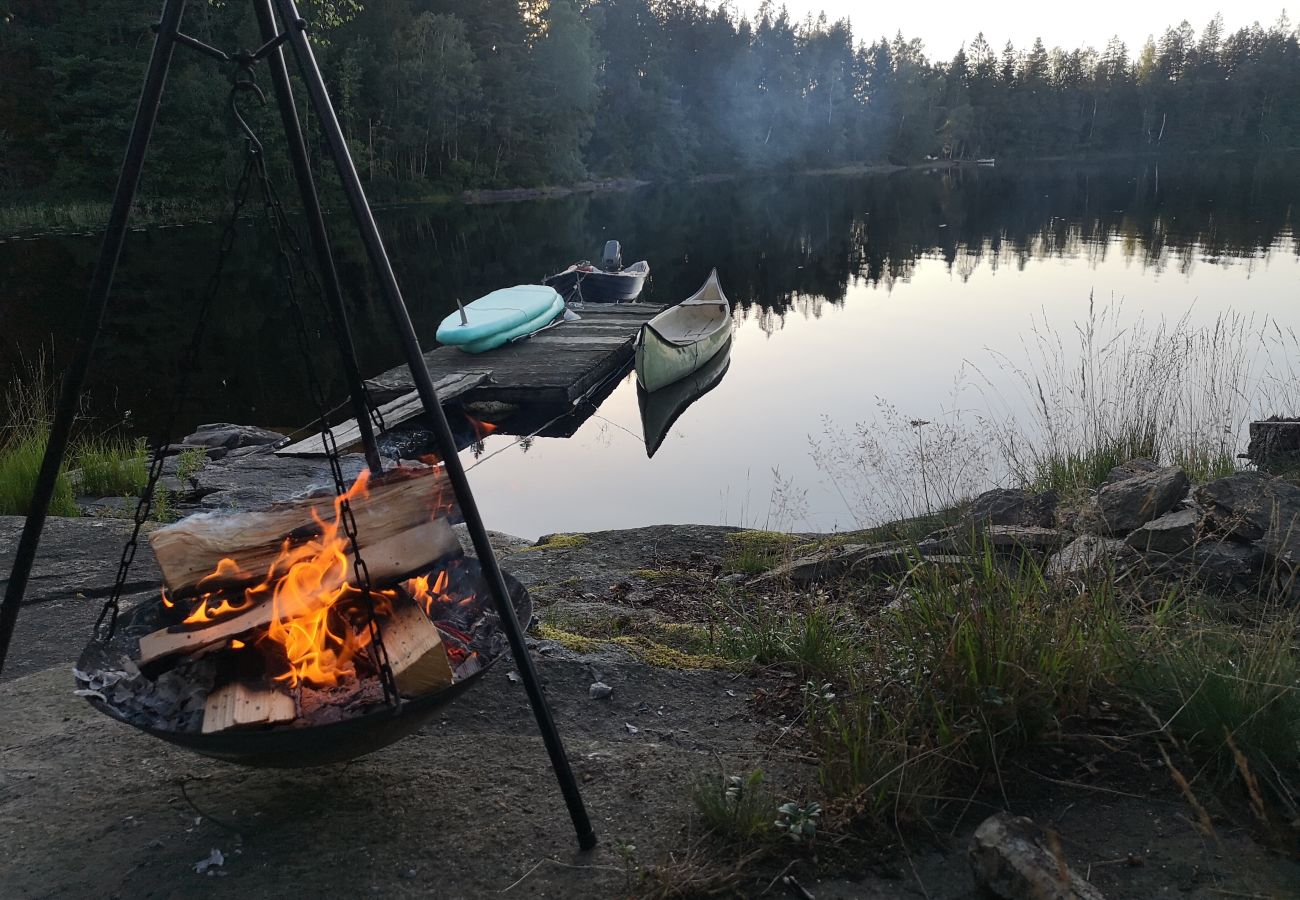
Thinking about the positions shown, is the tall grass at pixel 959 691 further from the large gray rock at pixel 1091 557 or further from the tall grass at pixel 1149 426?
the tall grass at pixel 1149 426

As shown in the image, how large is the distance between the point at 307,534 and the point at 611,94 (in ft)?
243

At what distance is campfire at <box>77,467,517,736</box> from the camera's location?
8.54 ft

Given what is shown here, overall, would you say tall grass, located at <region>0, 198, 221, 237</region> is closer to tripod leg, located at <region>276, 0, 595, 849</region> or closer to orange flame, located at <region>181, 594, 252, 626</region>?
orange flame, located at <region>181, 594, 252, 626</region>

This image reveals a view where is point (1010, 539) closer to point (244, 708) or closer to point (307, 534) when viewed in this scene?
point (307, 534)

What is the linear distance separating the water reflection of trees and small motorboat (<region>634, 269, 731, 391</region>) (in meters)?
2.70

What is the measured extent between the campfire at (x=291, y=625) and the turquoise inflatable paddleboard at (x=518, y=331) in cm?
1302

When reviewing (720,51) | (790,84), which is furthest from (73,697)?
(790,84)

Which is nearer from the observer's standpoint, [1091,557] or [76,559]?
[1091,557]

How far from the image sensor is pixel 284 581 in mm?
2850

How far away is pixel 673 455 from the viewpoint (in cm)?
1301

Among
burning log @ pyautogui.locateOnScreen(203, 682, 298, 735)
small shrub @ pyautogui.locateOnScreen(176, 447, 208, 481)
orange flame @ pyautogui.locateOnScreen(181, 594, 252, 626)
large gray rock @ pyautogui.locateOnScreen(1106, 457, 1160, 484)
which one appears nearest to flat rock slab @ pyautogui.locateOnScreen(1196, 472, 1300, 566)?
large gray rock @ pyautogui.locateOnScreen(1106, 457, 1160, 484)

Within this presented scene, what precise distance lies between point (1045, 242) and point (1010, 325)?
1343 cm

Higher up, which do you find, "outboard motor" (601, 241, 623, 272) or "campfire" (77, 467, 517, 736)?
"campfire" (77, 467, 517, 736)

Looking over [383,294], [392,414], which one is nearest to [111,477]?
[392,414]
